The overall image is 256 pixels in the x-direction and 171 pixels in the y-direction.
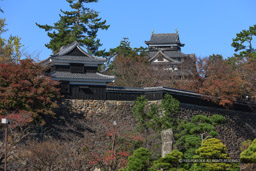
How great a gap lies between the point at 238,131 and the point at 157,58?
66.8 ft

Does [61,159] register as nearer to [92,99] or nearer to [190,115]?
[92,99]

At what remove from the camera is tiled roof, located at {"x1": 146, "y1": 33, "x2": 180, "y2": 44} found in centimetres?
6134

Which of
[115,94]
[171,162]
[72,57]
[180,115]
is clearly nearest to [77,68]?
[72,57]

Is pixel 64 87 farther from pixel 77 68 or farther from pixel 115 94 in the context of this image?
pixel 115 94

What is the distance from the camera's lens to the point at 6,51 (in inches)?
1516

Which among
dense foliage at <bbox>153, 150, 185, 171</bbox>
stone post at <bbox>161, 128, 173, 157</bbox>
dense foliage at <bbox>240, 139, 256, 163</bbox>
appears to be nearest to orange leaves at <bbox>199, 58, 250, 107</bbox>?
dense foliage at <bbox>240, 139, 256, 163</bbox>

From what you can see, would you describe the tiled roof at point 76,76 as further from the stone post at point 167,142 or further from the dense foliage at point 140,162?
the dense foliage at point 140,162

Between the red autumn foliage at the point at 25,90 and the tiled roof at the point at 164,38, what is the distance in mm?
36308

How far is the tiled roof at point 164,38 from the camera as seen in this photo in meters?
61.3

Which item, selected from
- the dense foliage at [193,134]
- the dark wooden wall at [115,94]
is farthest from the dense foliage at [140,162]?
the dark wooden wall at [115,94]

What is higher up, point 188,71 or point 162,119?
point 188,71

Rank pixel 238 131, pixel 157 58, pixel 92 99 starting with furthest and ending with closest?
pixel 157 58, pixel 238 131, pixel 92 99

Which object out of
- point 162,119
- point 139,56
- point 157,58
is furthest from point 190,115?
point 157,58

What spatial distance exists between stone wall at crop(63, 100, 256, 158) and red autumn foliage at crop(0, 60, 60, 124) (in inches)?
104
